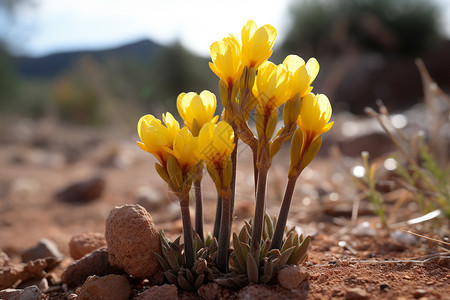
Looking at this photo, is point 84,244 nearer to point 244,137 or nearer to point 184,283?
point 184,283

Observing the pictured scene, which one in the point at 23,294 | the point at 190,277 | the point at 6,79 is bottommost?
the point at 23,294

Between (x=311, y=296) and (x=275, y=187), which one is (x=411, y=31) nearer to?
(x=275, y=187)

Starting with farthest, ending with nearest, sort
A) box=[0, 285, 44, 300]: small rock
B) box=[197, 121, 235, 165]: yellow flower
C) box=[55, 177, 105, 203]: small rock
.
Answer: box=[55, 177, 105, 203]: small rock
box=[0, 285, 44, 300]: small rock
box=[197, 121, 235, 165]: yellow flower

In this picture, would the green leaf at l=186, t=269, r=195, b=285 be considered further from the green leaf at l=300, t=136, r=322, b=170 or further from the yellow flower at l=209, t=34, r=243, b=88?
the yellow flower at l=209, t=34, r=243, b=88

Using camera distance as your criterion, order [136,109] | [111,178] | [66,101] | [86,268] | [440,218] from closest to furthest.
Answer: [86,268]
[440,218]
[111,178]
[136,109]
[66,101]

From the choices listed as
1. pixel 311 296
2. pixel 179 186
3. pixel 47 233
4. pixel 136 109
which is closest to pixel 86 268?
pixel 179 186

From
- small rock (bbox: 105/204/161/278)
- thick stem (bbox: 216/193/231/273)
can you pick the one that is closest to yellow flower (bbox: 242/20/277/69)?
thick stem (bbox: 216/193/231/273)

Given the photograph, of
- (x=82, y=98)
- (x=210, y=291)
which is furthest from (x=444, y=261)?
(x=82, y=98)
